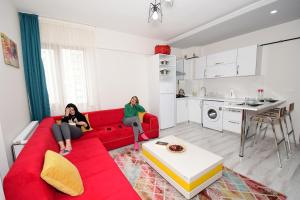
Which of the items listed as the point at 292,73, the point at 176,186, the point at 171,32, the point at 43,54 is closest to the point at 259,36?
the point at 292,73

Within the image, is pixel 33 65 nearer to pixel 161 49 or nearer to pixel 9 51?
pixel 9 51

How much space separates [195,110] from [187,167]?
2.94 m

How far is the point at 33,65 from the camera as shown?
2.56m

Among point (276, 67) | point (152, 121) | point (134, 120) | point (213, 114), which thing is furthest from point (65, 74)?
point (276, 67)

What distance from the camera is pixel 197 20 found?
2.99 m

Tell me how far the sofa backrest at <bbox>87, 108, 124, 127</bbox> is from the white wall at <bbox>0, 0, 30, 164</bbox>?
1.11m

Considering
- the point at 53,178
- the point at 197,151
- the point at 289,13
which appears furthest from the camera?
the point at 289,13

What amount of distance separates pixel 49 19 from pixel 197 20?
9.97 feet

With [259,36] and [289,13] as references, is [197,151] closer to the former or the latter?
[289,13]

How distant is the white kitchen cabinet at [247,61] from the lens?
3.19 meters

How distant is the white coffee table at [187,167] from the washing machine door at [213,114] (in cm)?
199

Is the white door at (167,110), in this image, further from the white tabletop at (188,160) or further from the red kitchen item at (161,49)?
the white tabletop at (188,160)

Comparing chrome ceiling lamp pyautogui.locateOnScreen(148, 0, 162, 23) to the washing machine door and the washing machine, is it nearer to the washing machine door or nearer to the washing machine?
the washing machine

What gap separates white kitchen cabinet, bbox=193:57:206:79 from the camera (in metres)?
4.32
